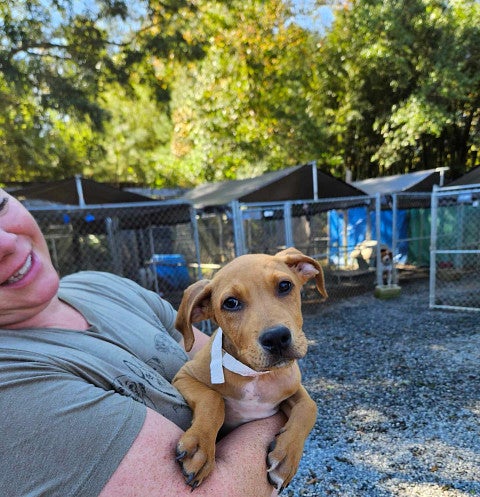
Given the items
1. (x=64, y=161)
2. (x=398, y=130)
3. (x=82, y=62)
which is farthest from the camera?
(x=64, y=161)

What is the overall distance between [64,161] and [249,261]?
A: 1860cm

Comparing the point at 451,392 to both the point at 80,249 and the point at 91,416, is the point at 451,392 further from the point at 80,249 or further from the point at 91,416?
the point at 80,249

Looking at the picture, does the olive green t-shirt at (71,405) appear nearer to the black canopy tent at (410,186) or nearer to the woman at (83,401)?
the woman at (83,401)

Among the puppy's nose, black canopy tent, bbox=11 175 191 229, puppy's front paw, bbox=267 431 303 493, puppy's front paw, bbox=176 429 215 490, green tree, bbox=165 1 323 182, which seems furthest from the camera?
green tree, bbox=165 1 323 182

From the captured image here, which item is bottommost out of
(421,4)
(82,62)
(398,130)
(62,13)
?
(398,130)

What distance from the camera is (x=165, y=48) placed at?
11023 millimetres

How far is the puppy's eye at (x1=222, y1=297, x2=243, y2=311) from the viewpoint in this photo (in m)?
1.82

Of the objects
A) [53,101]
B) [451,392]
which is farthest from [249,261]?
[53,101]

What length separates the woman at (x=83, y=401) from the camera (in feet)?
3.34

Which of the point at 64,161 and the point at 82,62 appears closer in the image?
the point at 82,62

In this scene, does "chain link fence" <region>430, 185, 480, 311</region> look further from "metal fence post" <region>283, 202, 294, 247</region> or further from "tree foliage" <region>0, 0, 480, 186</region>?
"metal fence post" <region>283, 202, 294, 247</region>

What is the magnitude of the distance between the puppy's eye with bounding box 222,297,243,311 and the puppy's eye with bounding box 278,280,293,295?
0.74 feet

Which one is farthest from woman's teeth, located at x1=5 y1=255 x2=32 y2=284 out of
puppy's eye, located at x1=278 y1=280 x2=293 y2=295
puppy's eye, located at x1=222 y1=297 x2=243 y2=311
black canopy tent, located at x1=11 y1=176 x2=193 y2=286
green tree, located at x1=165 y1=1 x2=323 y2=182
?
green tree, located at x1=165 y1=1 x2=323 y2=182

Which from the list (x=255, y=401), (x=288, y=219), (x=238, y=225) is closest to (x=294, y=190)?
(x=288, y=219)
